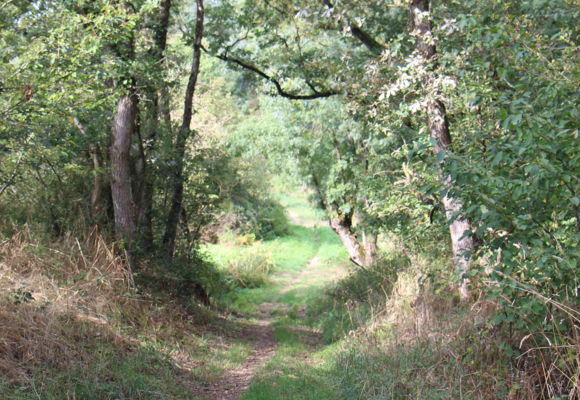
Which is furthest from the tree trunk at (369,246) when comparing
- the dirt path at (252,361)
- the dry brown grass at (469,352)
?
the dry brown grass at (469,352)

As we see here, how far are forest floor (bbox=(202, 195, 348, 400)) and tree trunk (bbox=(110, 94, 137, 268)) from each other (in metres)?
3.33

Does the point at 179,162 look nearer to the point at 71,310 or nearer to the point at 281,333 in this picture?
the point at 281,333

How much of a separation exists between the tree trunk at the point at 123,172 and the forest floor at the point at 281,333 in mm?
3331

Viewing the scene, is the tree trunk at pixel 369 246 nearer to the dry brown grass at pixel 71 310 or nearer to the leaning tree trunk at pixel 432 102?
the dry brown grass at pixel 71 310

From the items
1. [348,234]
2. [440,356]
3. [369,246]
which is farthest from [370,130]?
[348,234]

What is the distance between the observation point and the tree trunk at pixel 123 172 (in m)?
10.5

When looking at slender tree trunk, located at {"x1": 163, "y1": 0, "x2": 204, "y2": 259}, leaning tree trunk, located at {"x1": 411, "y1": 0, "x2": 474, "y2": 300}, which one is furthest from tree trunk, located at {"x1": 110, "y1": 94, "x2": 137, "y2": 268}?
leaning tree trunk, located at {"x1": 411, "y1": 0, "x2": 474, "y2": 300}

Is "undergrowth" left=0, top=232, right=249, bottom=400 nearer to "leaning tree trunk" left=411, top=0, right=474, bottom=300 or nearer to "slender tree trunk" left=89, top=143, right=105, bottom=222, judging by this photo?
"slender tree trunk" left=89, top=143, right=105, bottom=222

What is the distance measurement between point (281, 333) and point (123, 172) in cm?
547

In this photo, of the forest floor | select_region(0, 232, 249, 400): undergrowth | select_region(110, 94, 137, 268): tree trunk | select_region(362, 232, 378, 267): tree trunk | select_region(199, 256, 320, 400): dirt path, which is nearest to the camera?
select_region(0, 232, 249, 400): undergrowth

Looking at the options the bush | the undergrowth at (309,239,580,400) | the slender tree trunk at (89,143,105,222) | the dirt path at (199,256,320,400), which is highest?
the slender tree trunk at (89,143,105,222)

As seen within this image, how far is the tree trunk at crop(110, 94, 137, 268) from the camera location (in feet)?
34.6

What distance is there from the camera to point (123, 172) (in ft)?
34.7

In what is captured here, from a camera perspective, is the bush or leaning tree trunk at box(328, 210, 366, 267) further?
the bush
